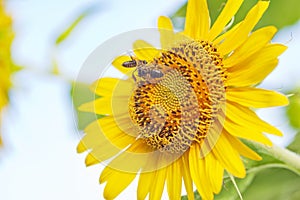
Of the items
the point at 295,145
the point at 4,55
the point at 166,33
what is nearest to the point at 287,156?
the point at 295,145

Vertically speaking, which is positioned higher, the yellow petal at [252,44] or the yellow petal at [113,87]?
the yellow petal at [113,87]

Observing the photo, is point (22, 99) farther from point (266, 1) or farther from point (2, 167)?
point (266, 1)

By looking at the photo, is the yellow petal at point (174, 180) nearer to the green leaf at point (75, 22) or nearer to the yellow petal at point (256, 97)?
the yellow petal at point (256, 97)

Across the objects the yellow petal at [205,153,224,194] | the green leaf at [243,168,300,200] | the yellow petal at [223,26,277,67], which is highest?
the yellow petal at [223,26,277,67]

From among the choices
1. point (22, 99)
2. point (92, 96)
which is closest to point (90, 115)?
point (92, 96)

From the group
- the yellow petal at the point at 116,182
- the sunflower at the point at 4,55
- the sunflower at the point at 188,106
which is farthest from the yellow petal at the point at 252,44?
the sunflower at the point at 4,55

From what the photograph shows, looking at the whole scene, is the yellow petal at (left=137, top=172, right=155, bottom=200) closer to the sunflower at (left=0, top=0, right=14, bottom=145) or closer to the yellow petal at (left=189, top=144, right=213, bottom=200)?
the yellow petal at (left=189, top=144, right=213, bottom=200)

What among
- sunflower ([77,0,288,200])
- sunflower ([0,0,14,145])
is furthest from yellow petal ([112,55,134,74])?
sunflower ([0,0,14,145])
